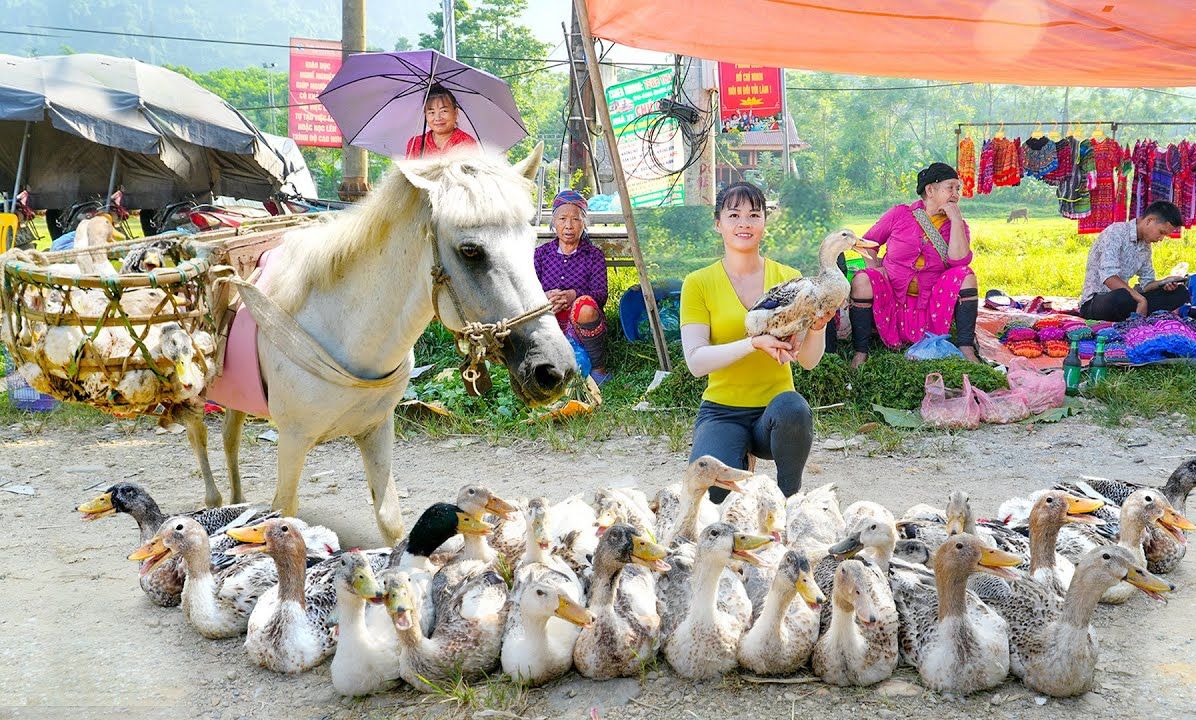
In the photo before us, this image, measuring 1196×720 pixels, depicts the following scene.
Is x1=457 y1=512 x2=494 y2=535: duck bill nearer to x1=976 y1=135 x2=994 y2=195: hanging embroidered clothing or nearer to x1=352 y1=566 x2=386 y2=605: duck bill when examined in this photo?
x1=352 y1=566 x2=386 y2=605: duck bill

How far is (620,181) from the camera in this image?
247 inches

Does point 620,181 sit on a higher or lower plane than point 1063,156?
lower

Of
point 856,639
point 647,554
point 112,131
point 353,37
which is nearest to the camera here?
point 856,639

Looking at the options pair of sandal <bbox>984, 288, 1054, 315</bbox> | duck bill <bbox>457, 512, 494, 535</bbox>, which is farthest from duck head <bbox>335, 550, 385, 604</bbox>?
pair of sandal <bbox>984, 288, 1054, 315</bbox>

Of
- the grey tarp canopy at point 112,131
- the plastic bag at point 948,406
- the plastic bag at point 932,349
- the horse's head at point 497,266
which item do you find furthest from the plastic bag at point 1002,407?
the grey tarp canopy at point 112,131

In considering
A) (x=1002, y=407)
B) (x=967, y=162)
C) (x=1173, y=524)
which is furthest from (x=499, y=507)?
(x=967, y=162)

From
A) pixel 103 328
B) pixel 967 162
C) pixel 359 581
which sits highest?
pixel 967 162

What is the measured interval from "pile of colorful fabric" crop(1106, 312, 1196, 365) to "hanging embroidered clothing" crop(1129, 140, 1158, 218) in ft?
8.18

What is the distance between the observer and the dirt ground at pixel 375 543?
9.04 feet

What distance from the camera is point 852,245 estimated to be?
12.2 ft

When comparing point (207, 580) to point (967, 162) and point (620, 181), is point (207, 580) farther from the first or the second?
point (967, 162)

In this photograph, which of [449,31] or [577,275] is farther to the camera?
[449,31]

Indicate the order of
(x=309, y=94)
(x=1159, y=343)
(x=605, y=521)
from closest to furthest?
(x=605, y=521) < (x=1159, y=343) < (x=309, y=94)

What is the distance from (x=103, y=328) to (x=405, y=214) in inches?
43.2
